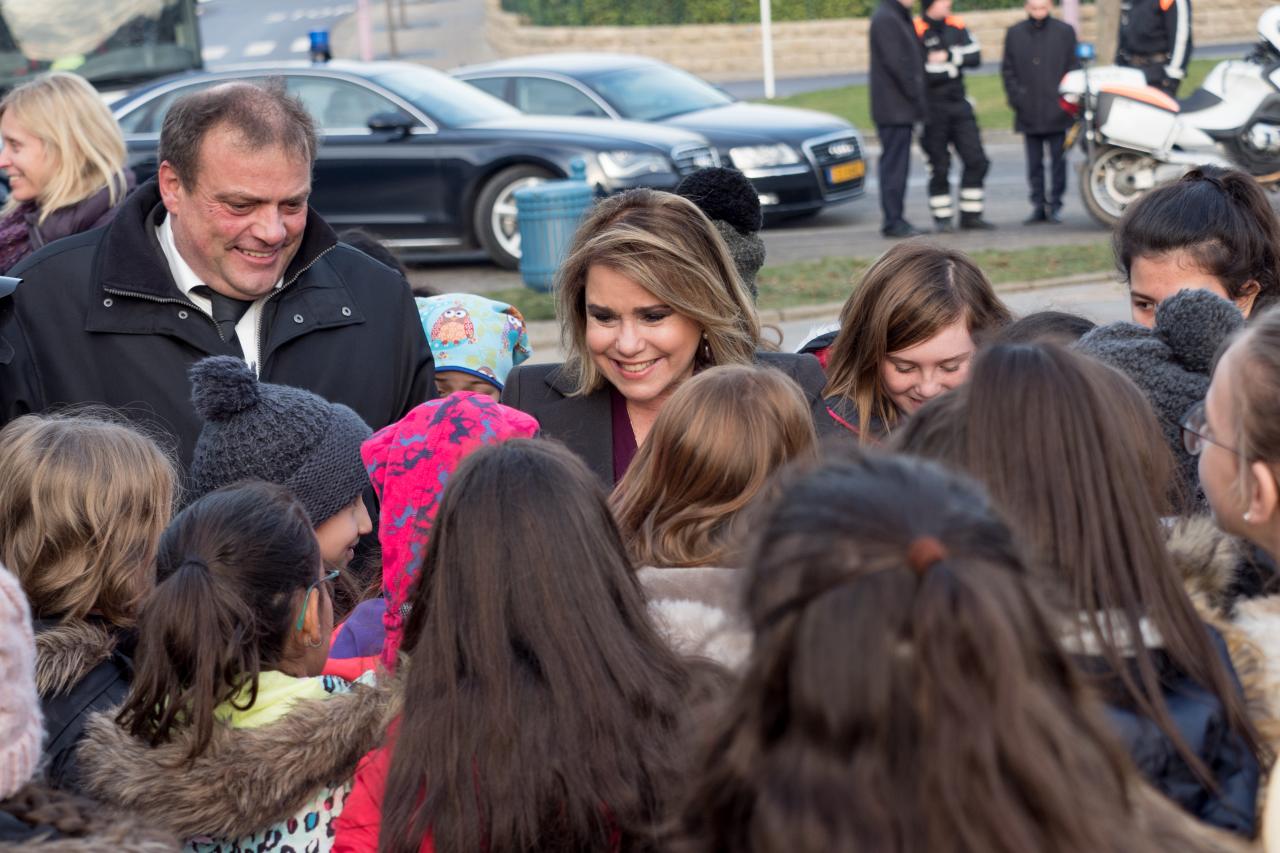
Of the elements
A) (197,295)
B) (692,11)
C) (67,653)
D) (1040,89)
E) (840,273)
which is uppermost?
(692,11)

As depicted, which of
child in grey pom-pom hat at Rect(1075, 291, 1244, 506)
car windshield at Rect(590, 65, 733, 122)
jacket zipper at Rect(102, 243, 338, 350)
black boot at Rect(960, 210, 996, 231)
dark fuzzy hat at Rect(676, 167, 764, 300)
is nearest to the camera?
child in grey pom-pom hat at Rect(1075, 291, 1244, 506)

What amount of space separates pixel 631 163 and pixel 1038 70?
4239mm

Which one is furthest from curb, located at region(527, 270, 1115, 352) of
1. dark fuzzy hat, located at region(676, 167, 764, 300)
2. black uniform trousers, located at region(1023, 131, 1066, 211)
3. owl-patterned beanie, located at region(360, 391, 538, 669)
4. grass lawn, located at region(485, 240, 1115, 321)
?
owl-patterned beanie, located at region(360, 391, 538, 669)

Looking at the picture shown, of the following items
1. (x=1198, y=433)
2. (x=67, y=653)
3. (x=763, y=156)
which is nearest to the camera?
(x=1198, y=433)

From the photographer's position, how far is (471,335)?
5.27 meters

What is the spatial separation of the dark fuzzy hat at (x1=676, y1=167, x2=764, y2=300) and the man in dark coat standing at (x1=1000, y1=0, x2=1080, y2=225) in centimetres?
956

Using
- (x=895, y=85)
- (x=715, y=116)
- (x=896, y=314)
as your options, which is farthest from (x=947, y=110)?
(x=896, y=314)

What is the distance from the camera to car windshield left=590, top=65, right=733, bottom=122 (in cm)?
1442

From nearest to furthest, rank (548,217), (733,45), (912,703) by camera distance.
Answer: (912,703)
(548,217)
(733,45)

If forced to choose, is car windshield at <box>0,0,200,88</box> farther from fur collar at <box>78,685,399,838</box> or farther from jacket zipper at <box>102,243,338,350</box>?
fur collar at <box>78,685,399,838</box>

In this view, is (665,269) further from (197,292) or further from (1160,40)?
(1160,40)

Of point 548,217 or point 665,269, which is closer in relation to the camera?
point 665,269

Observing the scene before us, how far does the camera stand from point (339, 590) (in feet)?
12.0

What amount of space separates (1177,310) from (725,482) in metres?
1.12
